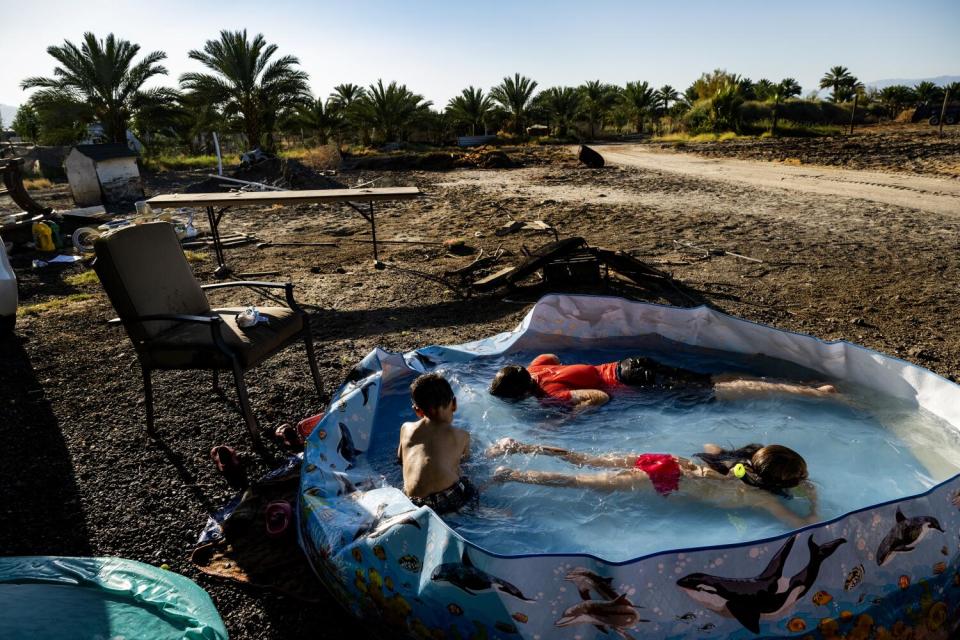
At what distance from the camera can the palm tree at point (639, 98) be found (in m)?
43.0

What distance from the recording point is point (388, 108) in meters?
30.7

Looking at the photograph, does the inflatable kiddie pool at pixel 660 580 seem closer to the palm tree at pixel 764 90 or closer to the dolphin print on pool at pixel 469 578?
the dolphin print on pool at pixel 469 578

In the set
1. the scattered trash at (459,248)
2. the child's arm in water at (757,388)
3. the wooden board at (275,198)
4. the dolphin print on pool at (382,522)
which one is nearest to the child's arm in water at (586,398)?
the child's arm in water at (757,388)

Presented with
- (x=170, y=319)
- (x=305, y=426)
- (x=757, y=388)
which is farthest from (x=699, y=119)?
(x=170, y=319)

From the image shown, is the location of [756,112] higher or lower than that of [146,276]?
higher

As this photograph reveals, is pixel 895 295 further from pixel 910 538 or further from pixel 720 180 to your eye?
pixel 720 180

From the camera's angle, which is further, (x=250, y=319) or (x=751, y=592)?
(x=250, y=319)

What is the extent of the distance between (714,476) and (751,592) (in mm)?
1539

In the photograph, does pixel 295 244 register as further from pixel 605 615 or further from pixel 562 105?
pixel 562 105

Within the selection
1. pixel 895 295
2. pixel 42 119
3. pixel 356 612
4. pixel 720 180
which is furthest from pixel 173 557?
pixel 42 119

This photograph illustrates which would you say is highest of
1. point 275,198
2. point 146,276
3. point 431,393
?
point 275,198

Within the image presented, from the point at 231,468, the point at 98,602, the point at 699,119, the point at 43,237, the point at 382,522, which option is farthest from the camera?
the point at 699,119

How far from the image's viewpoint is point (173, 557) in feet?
11.1

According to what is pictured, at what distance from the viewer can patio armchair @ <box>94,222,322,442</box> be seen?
4.39 meters
